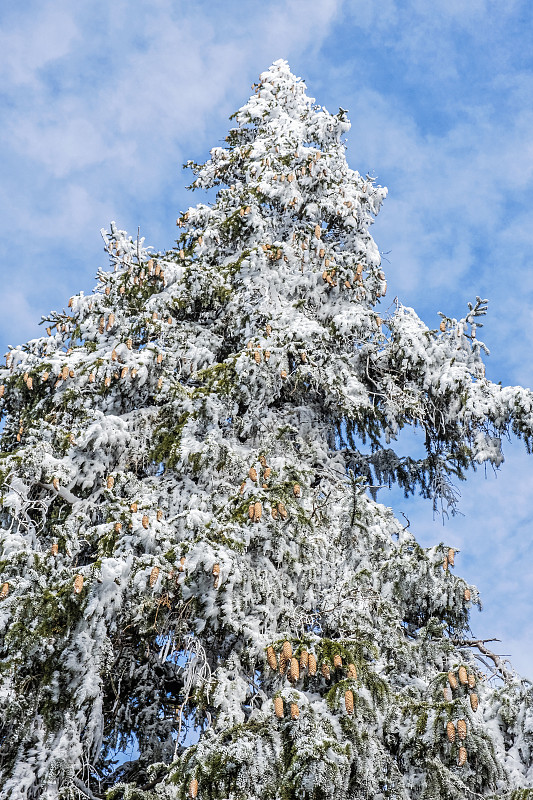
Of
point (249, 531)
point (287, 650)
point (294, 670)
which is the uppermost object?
point (249, 531)

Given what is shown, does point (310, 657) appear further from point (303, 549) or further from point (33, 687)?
point (33, 687)

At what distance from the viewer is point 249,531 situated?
6.78m

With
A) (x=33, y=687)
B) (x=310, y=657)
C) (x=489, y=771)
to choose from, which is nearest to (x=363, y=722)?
(x=310, y=657)

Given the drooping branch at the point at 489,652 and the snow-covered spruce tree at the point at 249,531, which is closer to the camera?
the snow-covered spruce tree at the point at 249,531

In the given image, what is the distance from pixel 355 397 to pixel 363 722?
193 inches

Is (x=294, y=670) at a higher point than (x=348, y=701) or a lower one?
higher

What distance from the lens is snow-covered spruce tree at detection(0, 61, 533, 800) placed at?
5.63m

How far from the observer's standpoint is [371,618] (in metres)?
7.13

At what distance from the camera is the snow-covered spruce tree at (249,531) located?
563cm

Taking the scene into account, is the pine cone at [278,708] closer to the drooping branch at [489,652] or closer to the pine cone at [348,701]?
the pine cone at [348,701]

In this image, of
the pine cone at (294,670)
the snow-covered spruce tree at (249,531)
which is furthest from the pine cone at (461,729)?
the pine cone at (294,670)

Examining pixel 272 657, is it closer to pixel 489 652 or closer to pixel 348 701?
pixel 348 701

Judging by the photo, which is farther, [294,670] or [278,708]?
[294,670]

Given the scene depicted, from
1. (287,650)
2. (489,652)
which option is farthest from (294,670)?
(489,652)
